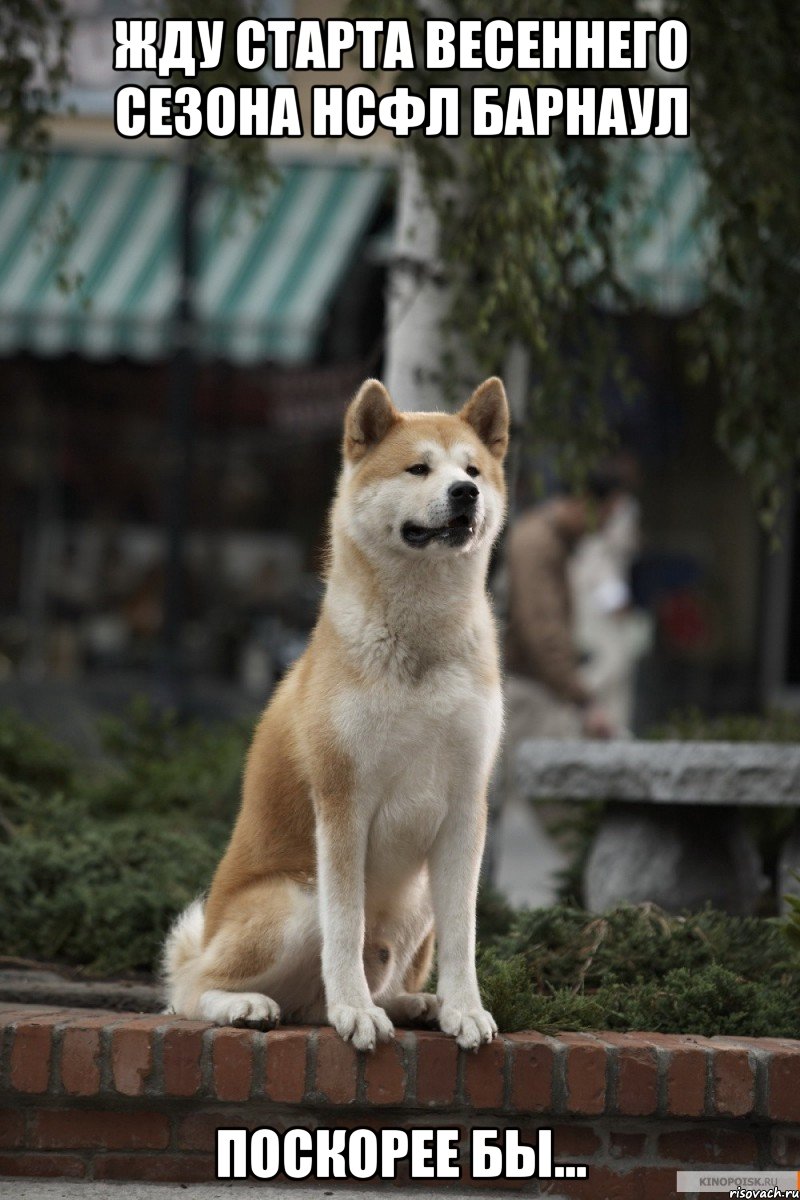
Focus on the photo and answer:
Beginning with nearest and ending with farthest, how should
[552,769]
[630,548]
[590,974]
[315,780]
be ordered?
[315,780] → [590,974] → [552,769] → [630,548]

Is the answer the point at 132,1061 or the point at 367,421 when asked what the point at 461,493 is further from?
the point at 132,1061

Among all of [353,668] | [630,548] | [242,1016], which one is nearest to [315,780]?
[353,668]

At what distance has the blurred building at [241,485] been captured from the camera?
12.4 meters

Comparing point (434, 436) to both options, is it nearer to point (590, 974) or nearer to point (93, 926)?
point (590, 974)

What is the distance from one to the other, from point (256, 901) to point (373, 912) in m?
0.27

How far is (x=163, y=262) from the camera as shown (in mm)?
12008

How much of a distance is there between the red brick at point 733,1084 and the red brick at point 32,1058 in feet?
4.83

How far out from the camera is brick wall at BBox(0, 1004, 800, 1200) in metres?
3.35

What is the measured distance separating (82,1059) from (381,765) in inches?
37.1

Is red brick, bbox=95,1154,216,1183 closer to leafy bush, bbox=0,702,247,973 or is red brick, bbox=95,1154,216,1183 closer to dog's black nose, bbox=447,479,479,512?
leafy bush, bbox=0,702,247,973

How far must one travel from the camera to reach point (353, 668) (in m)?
3.32

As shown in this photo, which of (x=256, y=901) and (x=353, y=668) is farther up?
(x=353, y=668)

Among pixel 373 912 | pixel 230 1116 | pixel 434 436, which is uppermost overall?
pixel 434 436

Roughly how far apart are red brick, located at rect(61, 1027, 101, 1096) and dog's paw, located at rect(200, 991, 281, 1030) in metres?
0.25
